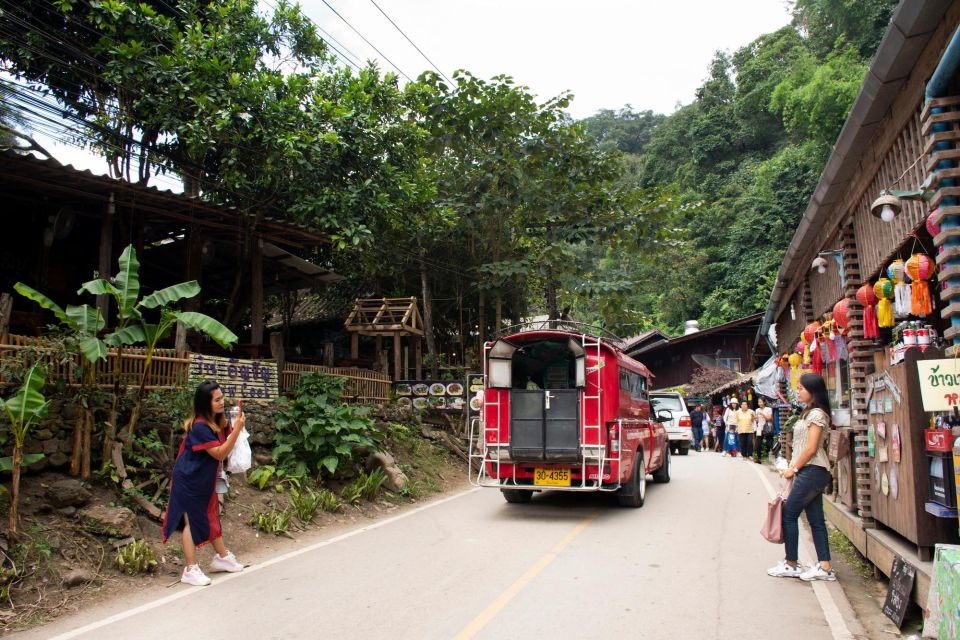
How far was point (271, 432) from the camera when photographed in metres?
11.1

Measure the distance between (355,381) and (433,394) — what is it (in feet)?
9.66

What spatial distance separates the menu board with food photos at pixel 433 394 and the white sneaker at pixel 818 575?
38.0 ft

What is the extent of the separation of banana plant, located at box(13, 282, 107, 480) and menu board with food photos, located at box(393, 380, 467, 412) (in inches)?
389

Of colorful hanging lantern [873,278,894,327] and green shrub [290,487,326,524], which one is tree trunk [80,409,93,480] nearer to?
green shrub [290,487,326,524]

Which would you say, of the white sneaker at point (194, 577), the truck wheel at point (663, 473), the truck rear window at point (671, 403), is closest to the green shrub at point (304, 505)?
the white sneaker at point (194, 577)

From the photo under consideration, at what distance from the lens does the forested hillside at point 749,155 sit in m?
37.8

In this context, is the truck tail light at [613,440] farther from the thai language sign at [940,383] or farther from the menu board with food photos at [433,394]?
the menu board with food photos at [433,394]

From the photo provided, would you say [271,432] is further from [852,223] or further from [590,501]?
[852,223]

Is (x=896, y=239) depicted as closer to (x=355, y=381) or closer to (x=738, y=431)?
(x=355, y=381)

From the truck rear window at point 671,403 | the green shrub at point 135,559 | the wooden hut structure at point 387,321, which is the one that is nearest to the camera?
the green shrub at point 135,559

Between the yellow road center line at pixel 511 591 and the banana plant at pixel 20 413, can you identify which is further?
the banana plant at pixel 20 413

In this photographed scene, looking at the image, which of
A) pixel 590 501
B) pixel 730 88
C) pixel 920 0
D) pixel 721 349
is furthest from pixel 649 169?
pixel 920 0

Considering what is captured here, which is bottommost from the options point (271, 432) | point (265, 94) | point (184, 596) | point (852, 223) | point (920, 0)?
point (184, 596)

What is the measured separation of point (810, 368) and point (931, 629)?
971 cm
